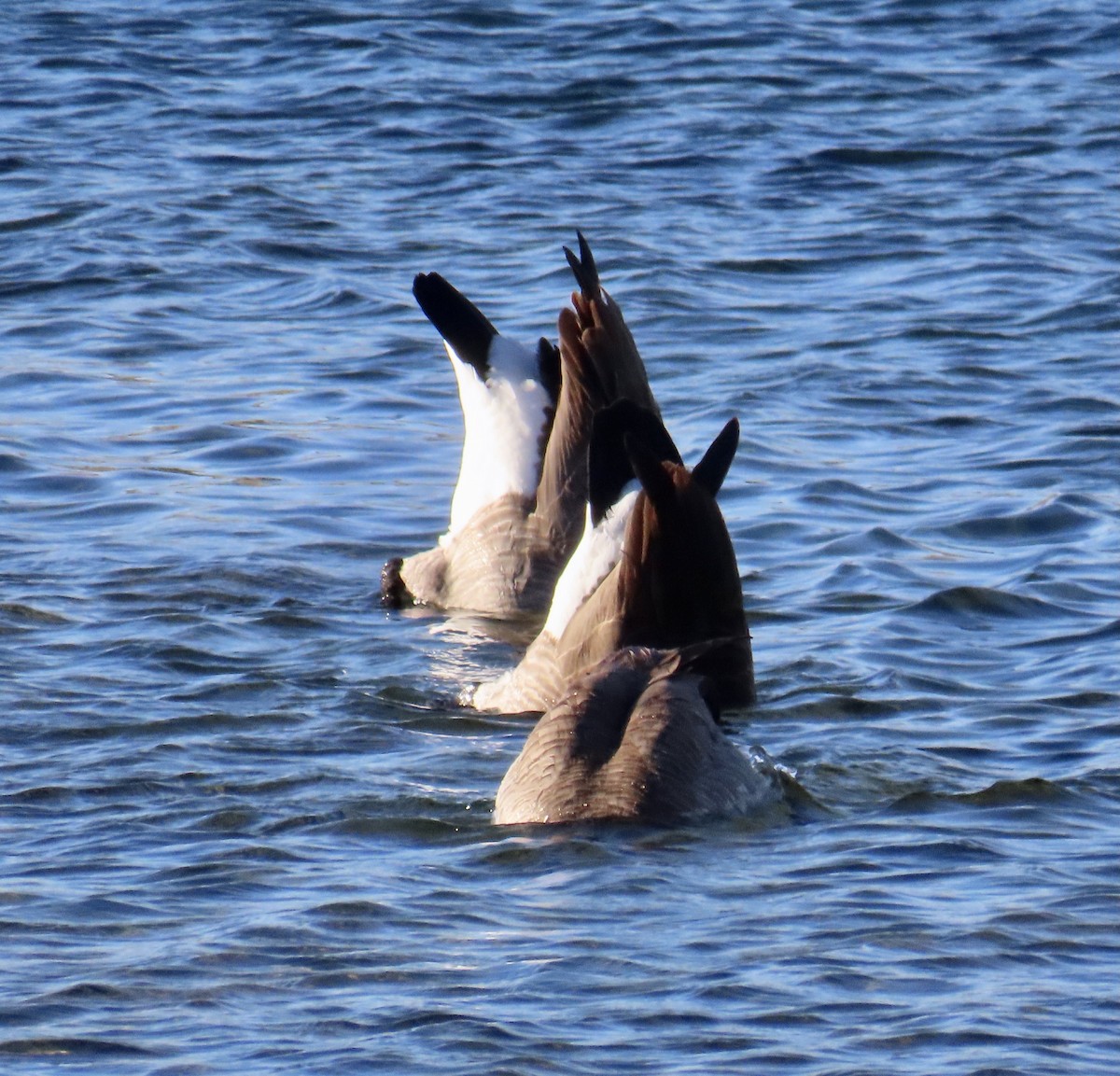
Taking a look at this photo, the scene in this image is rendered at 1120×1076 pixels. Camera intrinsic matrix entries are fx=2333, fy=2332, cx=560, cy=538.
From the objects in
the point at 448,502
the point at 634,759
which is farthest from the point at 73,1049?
the point at 448,502

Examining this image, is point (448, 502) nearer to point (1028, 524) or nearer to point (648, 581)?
point (1028, 524)

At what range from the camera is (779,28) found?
73.8 ft

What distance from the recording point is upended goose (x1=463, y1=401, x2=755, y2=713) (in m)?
7.66

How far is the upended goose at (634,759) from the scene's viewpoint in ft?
21.7

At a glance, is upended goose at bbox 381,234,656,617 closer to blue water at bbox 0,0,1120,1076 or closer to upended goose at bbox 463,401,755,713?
blue water at bbox 0,0,1120,1076

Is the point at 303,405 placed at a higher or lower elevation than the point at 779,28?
lower

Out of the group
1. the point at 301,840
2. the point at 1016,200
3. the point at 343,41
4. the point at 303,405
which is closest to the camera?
the point at 301,840

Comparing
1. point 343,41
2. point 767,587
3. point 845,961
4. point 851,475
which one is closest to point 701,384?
point 851,475

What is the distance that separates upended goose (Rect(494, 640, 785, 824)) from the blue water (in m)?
0.10

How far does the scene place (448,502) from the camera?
38.5 feet

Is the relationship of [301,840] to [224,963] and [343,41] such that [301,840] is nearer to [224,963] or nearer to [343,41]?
[224,963]

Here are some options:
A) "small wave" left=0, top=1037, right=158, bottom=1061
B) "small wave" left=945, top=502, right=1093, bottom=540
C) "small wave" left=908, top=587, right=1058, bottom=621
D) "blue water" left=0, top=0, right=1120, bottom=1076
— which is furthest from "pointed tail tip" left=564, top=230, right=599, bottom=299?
"small wave" left=0, top=1037, right=158, bottom=1061

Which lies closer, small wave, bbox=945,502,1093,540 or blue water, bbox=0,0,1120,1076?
blue water, bbox=0,0,1120,1076

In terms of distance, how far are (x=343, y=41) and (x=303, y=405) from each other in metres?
9.86
